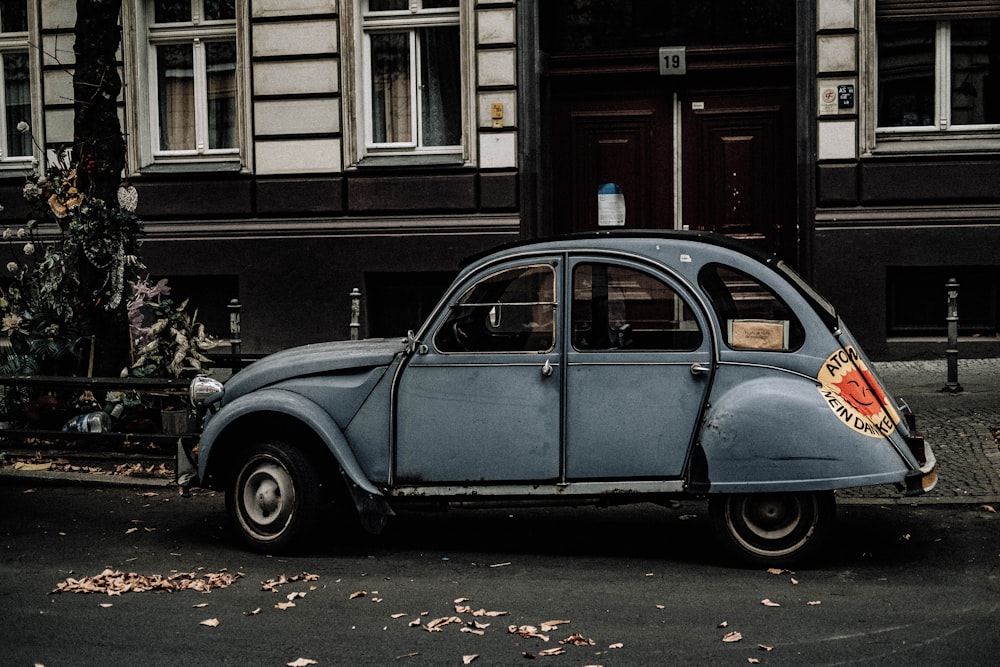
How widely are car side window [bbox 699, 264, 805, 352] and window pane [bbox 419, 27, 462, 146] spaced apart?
8.56 meters

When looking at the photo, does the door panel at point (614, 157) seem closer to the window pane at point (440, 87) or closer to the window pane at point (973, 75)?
the window pane at point (440, 87)

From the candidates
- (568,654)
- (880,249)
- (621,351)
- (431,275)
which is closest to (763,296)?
(621,351)

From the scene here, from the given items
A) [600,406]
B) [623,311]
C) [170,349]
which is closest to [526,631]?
[600,406]

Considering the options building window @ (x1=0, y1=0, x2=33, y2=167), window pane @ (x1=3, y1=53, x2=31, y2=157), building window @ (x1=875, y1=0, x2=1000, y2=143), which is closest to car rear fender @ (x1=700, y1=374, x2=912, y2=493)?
building window @ (x1=875, y1=0, x2=1000, y2=143)

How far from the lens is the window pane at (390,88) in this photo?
1530cm

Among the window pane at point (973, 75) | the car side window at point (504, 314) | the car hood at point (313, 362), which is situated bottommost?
the car hood at point (313, 362)

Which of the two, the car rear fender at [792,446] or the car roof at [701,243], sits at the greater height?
the car roof at [701,243]

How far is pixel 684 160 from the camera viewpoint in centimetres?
1484

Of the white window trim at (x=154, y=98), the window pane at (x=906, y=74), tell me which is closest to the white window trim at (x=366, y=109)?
the white window trim at (x=154, y=98)

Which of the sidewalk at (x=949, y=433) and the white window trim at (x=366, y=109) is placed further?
the white window trim at (x=366, y=109)

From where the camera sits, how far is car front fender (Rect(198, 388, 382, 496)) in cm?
708

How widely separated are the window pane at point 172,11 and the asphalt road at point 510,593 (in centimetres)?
884

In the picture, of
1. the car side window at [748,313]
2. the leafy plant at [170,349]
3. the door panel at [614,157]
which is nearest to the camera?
the car side window at [748,313]

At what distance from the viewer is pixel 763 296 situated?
6902mm
